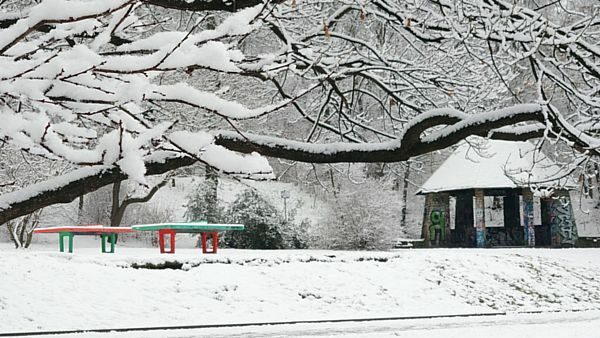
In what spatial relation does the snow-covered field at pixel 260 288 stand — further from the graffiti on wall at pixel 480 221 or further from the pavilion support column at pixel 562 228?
the graffiti on wall at pixel 480 221

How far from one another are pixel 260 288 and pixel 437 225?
53.9 feet

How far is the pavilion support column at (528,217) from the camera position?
26.0 metres

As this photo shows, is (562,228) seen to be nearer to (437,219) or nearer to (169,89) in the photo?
(437,219)

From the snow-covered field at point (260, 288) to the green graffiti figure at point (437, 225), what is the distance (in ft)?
35.5

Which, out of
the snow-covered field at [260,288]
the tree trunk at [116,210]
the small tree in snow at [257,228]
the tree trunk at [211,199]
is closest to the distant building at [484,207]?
the small tree in snow at [257,228]

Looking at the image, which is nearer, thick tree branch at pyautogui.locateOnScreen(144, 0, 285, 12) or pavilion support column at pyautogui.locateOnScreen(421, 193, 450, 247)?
thick tree branch at pyautogui.locateOnScreen(144, 0, 285, 12)

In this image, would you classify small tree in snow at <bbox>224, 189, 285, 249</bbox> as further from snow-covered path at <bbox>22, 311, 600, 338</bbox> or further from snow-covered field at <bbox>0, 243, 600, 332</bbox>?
snow-covered path at <bbox>22, 311, 600, 338</bbox>

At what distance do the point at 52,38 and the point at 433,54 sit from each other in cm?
497

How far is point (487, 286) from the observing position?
15.2 m

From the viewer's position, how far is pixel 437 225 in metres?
28.5

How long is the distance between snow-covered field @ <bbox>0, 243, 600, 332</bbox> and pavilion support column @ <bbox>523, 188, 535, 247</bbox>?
28.5ft

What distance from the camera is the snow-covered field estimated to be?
36.2ft

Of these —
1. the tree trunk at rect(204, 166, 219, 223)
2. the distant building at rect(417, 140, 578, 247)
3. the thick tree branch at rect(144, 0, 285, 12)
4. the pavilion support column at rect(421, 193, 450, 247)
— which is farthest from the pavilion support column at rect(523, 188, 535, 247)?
the thick tree branch at rect(144, 0, 285, 12)

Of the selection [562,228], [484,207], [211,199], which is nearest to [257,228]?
[211,199]
